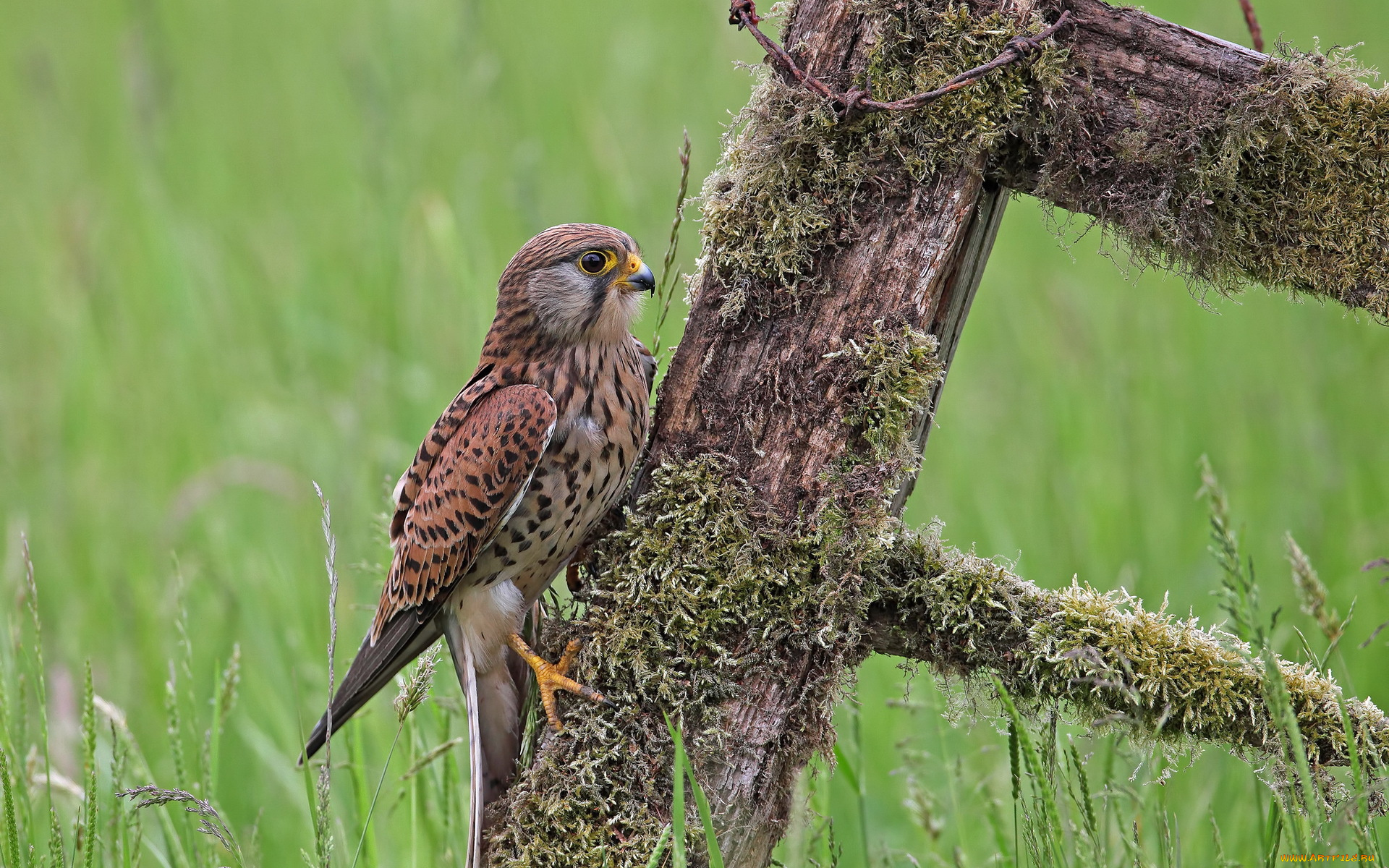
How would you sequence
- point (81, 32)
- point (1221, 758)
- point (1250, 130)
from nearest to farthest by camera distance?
point (1250, 130) < point (1221, 758) < point (81, 32)

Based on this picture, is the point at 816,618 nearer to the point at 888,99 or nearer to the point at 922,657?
the point at 922,657

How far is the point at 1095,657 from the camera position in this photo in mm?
2037

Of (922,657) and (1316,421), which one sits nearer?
(922,657)

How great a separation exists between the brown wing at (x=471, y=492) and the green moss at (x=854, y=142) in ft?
2.47

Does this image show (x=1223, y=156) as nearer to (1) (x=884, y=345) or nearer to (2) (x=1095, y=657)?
(1) (x=884, y=345)

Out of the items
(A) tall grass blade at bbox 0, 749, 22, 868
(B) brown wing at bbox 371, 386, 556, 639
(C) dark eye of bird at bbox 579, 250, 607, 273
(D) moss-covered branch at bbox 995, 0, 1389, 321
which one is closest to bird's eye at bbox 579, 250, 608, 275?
(C) dark eye of bird at bbox 579, 250, 607, 273

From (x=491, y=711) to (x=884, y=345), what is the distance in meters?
1.42

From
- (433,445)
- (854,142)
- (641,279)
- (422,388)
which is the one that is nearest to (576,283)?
(641,279)

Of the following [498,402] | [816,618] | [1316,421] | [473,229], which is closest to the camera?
[816,618]

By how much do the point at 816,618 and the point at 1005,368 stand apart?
3.94 meters

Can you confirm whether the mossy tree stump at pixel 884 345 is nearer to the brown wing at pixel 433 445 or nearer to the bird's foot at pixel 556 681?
the bird's foot at pixel 556 681

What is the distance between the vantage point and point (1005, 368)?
5836 millimetres

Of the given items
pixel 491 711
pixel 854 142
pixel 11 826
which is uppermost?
pixel 854 142

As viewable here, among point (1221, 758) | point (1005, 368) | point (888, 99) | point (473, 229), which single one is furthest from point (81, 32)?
point (1221, 758)
